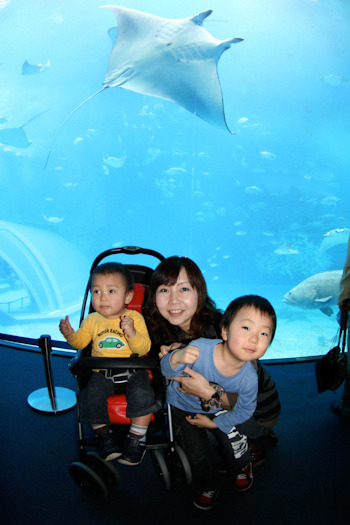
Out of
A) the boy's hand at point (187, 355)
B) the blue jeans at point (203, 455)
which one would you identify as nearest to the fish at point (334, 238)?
the blue jeans at point (203, 455)

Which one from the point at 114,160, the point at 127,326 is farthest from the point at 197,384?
the point at 114,160

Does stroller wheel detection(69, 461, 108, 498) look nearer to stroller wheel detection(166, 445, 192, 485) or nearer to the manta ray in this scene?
stroller wheel detection(166, 445, 192, 485)

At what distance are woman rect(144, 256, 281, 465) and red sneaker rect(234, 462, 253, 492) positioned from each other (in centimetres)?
17

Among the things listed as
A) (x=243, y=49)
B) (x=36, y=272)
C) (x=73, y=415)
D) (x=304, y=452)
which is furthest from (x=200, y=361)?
(x=243, y=49)

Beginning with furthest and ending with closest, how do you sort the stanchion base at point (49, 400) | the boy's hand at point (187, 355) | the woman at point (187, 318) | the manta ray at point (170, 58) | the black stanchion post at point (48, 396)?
1. the manta ray at point (170, 58)
2. the stanchion base at point (49, 400)
3. the black stanchion post at point (48, 396)
4. the woman at point (187, 318)
5. the boy's hand at point (187, 355)

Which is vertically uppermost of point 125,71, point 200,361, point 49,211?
point 49,211

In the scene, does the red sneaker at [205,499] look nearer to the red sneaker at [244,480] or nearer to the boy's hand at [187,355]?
the red sneaker at [244,480]

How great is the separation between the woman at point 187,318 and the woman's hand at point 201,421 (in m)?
0.11

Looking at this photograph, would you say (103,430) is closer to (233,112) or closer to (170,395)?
(170,395)

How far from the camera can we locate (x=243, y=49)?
21.2m

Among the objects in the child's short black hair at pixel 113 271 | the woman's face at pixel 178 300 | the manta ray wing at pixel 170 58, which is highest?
the manta ray wing at pixel 170 58

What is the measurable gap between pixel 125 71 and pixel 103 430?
8.88 m

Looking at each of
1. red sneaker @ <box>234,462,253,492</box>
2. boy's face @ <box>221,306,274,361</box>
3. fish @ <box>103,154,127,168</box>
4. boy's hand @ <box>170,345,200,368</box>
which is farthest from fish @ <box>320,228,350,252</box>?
boy's hand @ <box>170,345,200,368</box>

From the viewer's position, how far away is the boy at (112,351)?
1391mm
